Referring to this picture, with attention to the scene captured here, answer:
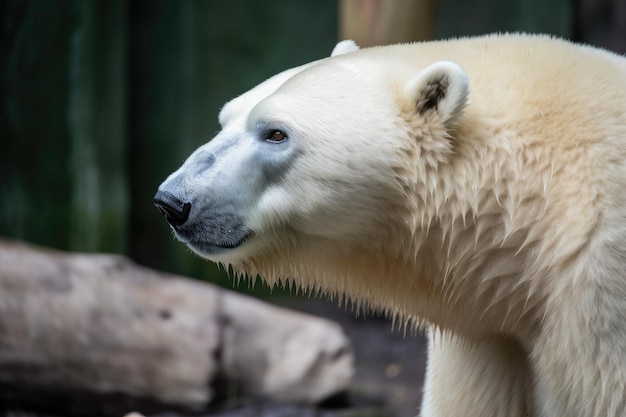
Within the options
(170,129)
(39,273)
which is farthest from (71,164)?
(39,273)

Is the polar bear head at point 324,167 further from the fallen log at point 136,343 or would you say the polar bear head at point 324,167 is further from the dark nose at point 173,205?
the fallen log at point 136,343

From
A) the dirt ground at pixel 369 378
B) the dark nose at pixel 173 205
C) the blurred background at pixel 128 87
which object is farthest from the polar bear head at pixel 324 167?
the blurred background at pixel 128 87

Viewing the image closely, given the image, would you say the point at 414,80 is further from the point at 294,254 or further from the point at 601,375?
the point at 601,375

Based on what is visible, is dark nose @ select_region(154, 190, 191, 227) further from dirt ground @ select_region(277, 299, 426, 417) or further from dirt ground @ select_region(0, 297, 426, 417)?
dirt ground @ select_region(277, 299, 426, 417)

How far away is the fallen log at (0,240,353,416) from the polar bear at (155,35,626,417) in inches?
77.1

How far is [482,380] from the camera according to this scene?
86.2 inches

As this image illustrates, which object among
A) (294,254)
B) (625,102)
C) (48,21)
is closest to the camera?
(625,102)

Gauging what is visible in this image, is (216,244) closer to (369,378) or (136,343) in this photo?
(136,343)

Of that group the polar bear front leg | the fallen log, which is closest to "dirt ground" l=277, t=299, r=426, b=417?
the fallen log

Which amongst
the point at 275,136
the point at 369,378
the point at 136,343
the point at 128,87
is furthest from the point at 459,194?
the point at 128,87

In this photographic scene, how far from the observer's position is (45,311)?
3.78 meters

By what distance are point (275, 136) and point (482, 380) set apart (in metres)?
0.83

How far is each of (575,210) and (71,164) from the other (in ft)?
16.5

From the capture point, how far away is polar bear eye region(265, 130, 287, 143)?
1.99 m
